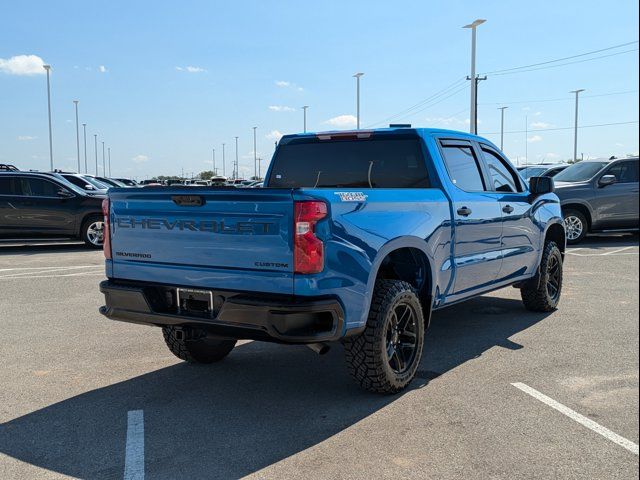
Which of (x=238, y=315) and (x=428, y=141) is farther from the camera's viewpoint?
(x=428, y=141)

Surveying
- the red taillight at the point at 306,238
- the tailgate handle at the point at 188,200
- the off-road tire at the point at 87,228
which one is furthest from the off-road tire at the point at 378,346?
the off-road tire at the point at 87,228

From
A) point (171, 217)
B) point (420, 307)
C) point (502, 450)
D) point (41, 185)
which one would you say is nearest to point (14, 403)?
point (171, 217)

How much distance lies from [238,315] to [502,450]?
5.63ft

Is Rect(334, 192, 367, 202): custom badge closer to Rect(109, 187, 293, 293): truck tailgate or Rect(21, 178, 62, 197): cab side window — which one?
Rect(109, 187, 293, 293): truck tailgate

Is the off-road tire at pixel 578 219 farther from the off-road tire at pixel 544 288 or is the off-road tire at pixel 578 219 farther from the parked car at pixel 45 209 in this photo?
the parked car at pixel 45 209

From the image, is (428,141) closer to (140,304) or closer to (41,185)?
(140,304)

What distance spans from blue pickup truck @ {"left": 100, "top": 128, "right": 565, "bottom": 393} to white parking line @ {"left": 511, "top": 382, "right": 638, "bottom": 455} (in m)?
0.84

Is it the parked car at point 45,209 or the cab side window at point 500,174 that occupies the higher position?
the cab side window at point 500,174

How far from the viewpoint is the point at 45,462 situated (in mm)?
3480

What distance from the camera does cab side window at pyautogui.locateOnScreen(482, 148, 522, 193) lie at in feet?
20.3

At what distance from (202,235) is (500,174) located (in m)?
3.56

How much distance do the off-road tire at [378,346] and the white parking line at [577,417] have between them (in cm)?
91

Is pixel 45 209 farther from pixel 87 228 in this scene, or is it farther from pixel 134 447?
pixel 134 447

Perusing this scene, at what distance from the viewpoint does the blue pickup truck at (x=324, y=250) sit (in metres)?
3.75
